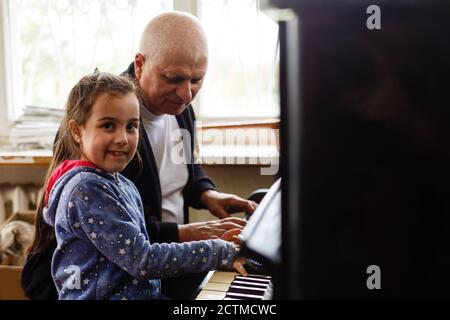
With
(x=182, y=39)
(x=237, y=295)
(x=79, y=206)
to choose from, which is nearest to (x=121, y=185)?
(x=79, y=206)

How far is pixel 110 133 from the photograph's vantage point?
86 centimetres

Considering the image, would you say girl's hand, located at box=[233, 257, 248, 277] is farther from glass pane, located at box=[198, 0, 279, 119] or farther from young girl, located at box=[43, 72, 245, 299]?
glass pane, located at box=[198, 0, 279, 119]

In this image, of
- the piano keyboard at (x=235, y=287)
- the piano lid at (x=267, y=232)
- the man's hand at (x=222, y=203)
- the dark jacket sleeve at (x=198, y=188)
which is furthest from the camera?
the dark jacket sleeve at (x=198, y=188)

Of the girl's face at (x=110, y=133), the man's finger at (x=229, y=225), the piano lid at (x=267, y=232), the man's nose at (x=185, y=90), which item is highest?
the man's nose at (x=185, y=90)

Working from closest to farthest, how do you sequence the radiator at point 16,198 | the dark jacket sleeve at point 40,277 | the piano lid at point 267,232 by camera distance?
the piano lid at point 267,232
the dark jacket sleeve at point 40,277
the radiator at point 16,198

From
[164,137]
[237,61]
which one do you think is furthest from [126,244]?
[237,61]

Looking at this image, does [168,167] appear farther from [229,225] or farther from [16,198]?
[16,198]

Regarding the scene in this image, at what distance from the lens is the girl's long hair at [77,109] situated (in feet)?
2.90

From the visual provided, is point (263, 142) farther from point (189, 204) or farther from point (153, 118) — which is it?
point (153, 118)

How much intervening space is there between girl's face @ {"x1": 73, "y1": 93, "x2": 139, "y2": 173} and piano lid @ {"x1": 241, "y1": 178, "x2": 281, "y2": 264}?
28cm

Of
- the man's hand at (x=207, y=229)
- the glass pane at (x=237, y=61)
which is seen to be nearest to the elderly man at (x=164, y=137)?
the man's hand at (x=207, y=229)

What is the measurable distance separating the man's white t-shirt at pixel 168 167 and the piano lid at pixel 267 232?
0.64m

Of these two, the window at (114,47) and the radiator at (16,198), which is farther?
the radiator at (16,198)

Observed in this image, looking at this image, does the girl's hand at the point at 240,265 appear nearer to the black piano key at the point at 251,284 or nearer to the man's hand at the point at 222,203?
the black piano key at the point at 251,284
